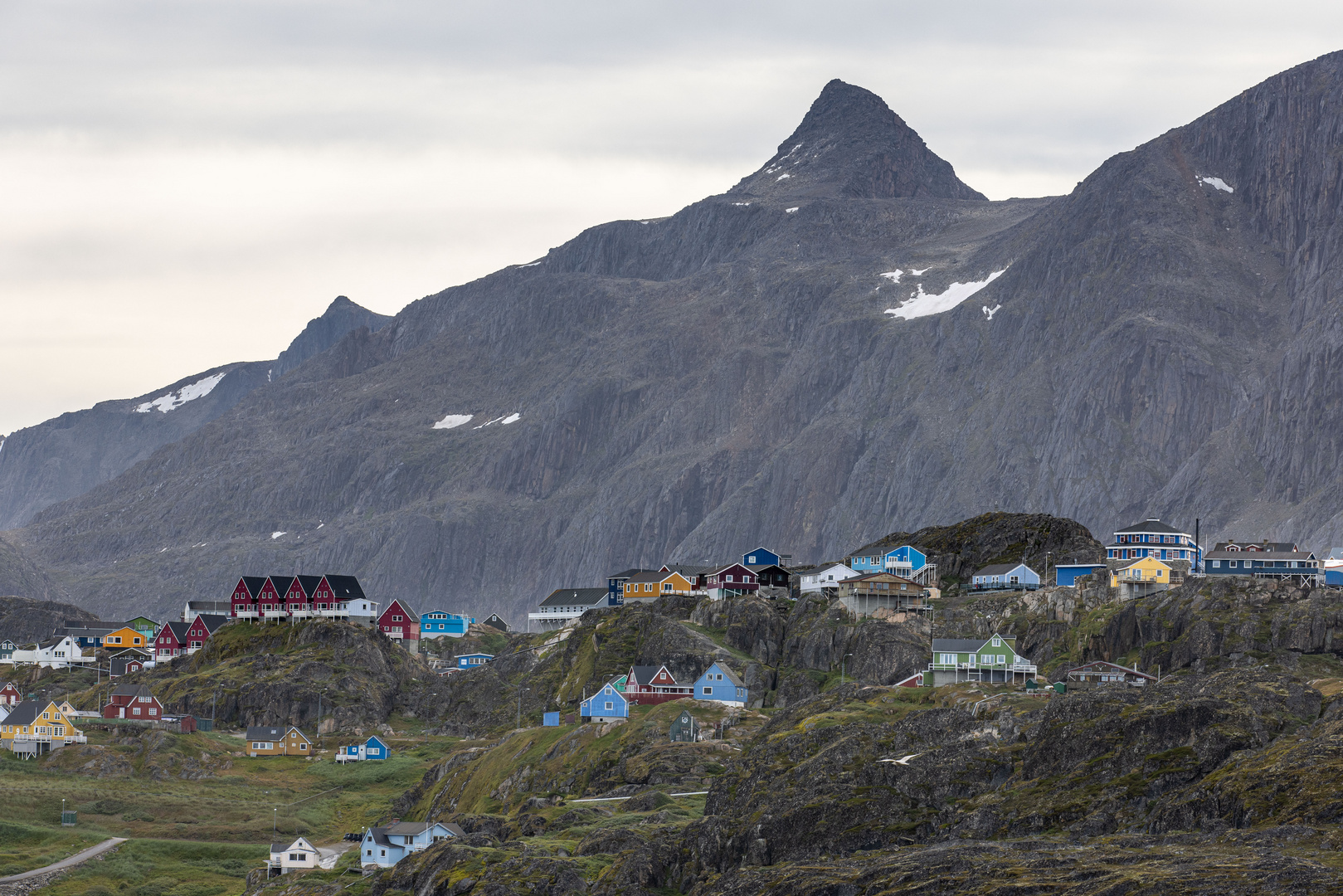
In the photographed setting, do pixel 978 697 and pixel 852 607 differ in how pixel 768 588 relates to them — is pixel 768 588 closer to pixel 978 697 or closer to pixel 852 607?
pixel 852 607

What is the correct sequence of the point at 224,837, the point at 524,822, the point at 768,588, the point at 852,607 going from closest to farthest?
the point at 524,822 < the point at 224,837 < the point at 852,607 < the point at 768,588

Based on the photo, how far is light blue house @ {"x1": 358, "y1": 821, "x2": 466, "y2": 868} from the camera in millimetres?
Answer: 109562

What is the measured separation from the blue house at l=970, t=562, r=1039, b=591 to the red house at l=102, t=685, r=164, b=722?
84.1 metres

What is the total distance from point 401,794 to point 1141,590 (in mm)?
65872

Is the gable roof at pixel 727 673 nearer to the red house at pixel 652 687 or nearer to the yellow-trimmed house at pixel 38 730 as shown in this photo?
the red house at pixel 652 687

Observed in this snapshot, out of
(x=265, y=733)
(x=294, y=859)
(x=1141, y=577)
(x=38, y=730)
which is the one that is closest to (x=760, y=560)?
(x=1141, y=577)

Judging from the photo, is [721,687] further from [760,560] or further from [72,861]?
[72,861]

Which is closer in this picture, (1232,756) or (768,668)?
(1232,756)

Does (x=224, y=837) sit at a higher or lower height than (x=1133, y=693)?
lower

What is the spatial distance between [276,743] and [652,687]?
41.3 m

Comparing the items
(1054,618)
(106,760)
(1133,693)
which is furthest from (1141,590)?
(106,760)

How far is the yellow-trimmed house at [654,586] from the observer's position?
19050 cm

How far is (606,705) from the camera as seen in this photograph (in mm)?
142750

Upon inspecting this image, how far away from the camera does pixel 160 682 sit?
18738cm
